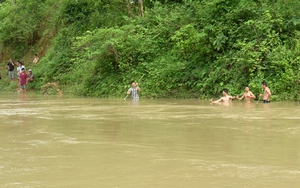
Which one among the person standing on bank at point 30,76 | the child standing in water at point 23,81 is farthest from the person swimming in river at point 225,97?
the person standing on bank at point 30,76

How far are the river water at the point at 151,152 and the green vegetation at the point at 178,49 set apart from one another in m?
7.47

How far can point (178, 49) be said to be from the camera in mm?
22016

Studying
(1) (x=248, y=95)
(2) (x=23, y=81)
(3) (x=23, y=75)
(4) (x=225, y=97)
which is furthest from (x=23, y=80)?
(1) (x=248, y=95)

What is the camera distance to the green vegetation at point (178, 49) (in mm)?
18938

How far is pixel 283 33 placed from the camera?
19844mm

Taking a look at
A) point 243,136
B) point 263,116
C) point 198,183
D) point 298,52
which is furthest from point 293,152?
point 298,52

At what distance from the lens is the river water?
5.42 m

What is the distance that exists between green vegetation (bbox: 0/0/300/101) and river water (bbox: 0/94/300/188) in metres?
7.47

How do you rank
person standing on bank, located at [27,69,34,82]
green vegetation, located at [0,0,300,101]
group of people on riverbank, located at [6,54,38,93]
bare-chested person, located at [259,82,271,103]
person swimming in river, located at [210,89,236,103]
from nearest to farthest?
bare-chested person, located at [259,82,271,103], person swimming in river, located at [210,89,236,103], green vegetation, located at [0,0,300,101], group of people on riverbank, located at [6,54,38,93], person standing on bank, located at [27,69,34,82]

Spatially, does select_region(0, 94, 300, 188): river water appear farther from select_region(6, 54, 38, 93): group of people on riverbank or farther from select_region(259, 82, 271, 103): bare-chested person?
select_region(6, 54, 38, 93): group of people on riverbank

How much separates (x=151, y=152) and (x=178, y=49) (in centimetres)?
1522

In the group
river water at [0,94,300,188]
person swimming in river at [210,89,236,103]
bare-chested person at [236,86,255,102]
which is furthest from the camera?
person swimming in river at [210,89,236,103]

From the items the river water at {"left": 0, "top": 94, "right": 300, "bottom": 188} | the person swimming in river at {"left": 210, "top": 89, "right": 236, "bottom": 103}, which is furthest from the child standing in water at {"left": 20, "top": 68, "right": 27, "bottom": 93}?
the river water at {"left": 0, "top": 94, "right": 300, "bottom": 188}

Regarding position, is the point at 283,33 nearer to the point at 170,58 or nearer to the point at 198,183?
the point at 170,58
